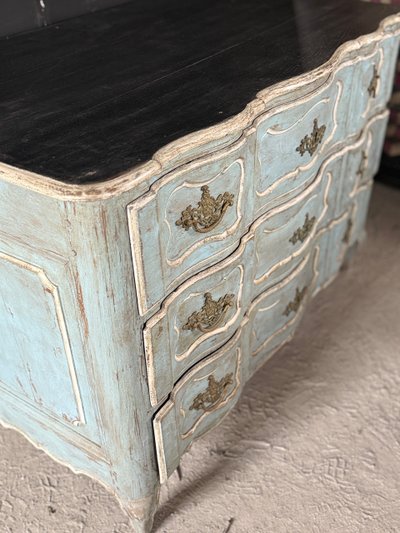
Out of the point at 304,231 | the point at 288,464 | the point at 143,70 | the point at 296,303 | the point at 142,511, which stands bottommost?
the point at 288,464

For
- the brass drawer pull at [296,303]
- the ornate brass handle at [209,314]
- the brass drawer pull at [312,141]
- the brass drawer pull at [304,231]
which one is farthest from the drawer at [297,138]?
the brass drawer pull at [296,303]

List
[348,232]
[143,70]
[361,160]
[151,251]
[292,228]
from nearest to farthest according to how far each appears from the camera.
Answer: [151,251] → [143,70] → [292,228] → [361,160] → [348,232]

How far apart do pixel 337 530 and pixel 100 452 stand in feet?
1.87

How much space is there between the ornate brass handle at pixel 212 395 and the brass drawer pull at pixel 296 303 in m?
0.30

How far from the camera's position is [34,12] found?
142 cm

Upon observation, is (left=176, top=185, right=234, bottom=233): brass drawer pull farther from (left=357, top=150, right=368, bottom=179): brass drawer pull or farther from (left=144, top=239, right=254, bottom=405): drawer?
(left=357, top=150, right=368, bottom=179): brass drawer pull

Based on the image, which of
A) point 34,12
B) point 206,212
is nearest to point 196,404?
point 206,212

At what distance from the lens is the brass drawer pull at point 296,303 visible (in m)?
1.60

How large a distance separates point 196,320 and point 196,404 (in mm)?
225

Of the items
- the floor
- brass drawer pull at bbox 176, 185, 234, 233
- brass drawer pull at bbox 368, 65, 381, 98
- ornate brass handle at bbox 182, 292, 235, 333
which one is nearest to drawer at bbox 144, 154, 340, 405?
ornate brass handle at bbox 182, 292, 235, 333

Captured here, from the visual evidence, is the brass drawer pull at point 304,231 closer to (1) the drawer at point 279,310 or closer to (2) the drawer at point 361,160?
(1) the drawer at point 279,310

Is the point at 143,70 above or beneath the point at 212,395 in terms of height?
above

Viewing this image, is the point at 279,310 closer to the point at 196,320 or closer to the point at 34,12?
the point at 196,320

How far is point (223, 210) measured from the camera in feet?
3.65
